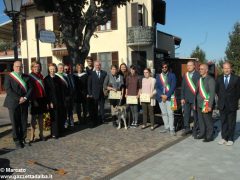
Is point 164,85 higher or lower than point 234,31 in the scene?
lower

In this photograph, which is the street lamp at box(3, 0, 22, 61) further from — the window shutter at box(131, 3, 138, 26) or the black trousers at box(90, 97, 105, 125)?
the window shutter at box(131, 3, 138, 26)

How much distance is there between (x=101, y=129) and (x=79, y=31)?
3.37 m

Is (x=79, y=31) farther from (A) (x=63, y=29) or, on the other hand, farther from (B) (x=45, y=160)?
(B) (x=45, y=160)

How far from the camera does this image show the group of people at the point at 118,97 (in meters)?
8.13

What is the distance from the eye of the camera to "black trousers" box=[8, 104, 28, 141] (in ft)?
26.5

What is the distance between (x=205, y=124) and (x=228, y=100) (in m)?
0.93

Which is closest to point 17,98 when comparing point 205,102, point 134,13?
point 205,102

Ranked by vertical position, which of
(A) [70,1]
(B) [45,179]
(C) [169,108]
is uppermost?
(A) [70,1]

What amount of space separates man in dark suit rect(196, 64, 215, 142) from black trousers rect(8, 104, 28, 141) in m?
4.04

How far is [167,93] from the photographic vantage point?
952cm

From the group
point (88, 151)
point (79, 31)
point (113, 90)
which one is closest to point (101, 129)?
point (113, 90)

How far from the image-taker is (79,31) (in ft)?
38.6

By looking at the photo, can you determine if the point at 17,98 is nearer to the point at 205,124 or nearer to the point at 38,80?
the point at 38,80

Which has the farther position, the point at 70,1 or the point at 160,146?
the point at 70,1
